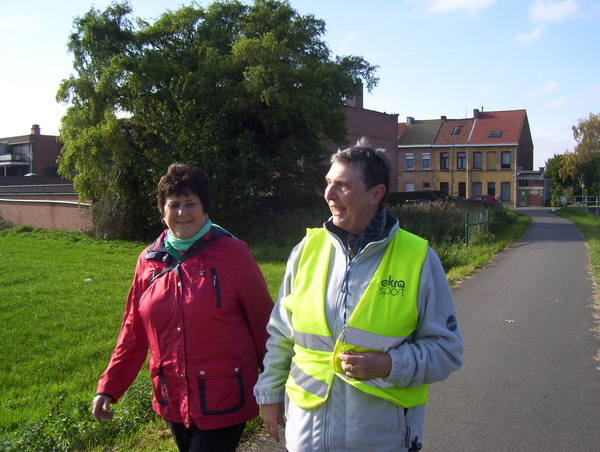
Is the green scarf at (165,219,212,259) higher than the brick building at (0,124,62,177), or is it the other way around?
the brick building at (0,124,62,177)

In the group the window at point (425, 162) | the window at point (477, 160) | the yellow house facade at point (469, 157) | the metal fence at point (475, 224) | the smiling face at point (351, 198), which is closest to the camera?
the smiling face at point (351, 198)

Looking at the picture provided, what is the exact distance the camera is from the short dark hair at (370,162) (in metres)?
2.42

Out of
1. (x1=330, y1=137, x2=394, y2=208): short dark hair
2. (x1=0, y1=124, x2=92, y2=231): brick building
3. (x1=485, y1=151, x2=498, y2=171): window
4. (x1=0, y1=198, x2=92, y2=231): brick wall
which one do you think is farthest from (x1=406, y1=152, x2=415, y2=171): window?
(x1=330, y1=137, x2=394, y2=208): short dark hair

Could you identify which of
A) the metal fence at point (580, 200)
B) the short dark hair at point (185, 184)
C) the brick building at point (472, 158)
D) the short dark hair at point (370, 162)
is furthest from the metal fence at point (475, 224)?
the metal fence at point (580, 200)

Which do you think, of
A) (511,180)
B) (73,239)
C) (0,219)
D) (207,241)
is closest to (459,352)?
(207,241)

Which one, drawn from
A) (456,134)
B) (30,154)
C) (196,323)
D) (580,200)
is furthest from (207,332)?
(30,154)

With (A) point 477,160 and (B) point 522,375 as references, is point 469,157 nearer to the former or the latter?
(A) point 477,160

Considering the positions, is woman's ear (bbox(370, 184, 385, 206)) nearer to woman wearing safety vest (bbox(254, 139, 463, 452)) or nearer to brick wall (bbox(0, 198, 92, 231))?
woman wearing safety vest (bbox(254, 139, 463, 452))

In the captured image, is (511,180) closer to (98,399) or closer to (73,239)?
(73,239)

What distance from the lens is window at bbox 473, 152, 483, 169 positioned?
2285 inches

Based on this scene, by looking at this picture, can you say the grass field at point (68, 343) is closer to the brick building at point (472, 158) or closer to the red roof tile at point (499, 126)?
the brick building at point (472, 158)

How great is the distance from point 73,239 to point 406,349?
2435cm

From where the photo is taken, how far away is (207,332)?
9.13 feet

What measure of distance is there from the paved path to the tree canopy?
11.3 metres
